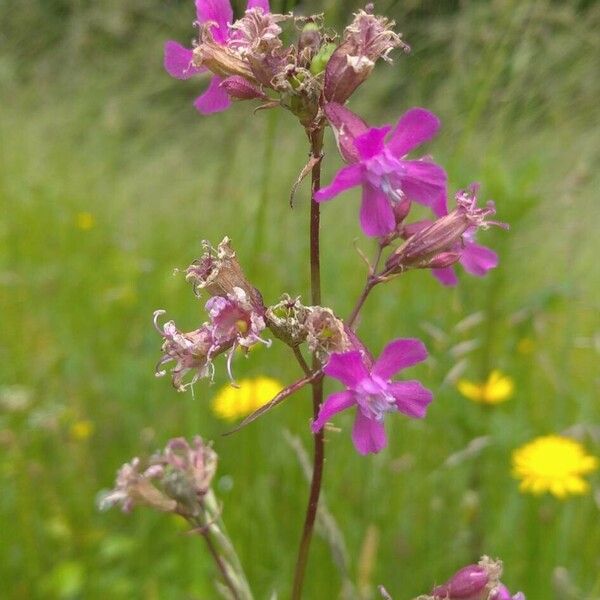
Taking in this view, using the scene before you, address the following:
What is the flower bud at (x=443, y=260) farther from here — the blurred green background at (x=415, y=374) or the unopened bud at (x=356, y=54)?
the blurred green background at (x=415, y=374)

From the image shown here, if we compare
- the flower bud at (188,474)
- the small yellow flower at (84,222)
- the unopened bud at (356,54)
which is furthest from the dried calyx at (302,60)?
the small yellow flower at (84,222)

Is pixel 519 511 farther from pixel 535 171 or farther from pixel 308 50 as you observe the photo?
pixel 308 50

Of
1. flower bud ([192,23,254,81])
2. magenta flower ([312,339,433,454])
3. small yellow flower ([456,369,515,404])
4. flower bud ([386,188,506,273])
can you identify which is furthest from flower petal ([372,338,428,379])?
small yellow flower ([456,369,515,404])

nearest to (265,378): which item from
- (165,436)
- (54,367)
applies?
(165,436)

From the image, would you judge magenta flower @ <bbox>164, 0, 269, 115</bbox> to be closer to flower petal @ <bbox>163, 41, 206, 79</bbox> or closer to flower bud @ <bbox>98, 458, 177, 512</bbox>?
flower petal @ <bbox>163, 41, 206, 79</bbox>

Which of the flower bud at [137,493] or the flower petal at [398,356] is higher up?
the flower petal at [398,356]

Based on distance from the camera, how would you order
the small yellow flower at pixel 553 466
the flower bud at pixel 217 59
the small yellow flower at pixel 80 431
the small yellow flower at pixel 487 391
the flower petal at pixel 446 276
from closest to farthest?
the flower bud at pixel 217 59 → the flower petal at pixel 446 276 → the small yellow flower at pixel 553 466 → the small yellow flower at pixel 487 391 → the small yellow flower at pixel 80 431

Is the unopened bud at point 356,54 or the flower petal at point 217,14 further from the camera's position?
the flower petal at point 217,14
